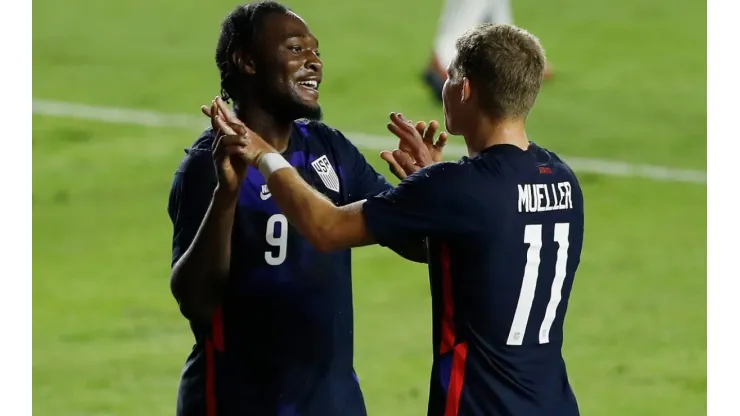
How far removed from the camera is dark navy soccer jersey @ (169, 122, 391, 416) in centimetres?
404

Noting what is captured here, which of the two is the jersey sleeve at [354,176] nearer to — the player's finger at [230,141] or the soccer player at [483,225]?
the soccer player at [483,225]

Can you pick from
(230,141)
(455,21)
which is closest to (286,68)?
(230,141)

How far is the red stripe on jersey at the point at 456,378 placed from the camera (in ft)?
12.6

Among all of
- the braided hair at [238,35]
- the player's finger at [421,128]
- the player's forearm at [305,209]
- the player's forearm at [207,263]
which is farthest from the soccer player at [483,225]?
the player's finger at [421,128]

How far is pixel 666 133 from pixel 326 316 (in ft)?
34.1

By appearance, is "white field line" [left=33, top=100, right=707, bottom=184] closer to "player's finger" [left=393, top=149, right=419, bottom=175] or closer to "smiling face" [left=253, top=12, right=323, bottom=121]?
"player's finger" [left=393, top=149, right=419, bottom=175]

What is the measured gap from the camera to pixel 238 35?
13.7ft

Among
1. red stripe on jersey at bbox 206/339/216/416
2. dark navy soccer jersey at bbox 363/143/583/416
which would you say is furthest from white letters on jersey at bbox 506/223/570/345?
red stripe on jersey at bbox 206/339/216/416

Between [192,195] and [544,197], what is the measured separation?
0.99m

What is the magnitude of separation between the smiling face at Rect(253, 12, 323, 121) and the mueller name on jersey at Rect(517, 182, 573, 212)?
0.72 m

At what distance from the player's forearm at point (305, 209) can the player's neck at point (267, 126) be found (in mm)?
356

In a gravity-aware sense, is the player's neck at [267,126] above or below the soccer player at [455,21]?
below

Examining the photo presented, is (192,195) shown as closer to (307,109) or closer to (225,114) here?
(225,114)

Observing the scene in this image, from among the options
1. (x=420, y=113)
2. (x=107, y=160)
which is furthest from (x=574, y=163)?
(x=107, y=160)
